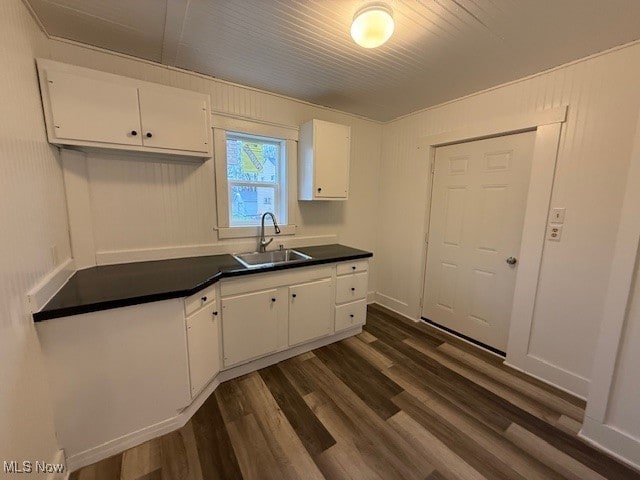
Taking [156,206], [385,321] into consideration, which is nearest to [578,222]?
[385,321]

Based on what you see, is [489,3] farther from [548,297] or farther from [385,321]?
[385,321]

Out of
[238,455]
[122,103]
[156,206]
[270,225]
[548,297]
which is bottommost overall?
[238,455]

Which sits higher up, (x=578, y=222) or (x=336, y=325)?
(x=578, y=222)

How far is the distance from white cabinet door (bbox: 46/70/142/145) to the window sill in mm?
955

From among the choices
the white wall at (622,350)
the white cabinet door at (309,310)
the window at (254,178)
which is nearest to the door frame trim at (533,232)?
the white wall at (622,350)

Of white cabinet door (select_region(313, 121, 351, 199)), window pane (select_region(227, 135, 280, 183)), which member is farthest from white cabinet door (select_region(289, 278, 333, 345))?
window pane (select_region(227, 135, 280, 183))

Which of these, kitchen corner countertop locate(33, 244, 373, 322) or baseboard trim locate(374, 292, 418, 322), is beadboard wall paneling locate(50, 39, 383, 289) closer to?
kitchen corner countertop locate(33, 244, 373, 322)

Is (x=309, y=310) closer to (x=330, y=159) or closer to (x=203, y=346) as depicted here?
(x=203, y=346)

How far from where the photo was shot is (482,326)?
2.62 meters

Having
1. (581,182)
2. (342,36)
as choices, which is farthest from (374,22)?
(581,182)

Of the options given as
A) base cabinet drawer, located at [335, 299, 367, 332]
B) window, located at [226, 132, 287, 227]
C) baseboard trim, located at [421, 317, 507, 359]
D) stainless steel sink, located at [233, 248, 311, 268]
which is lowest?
baseboard trim, located at [421, 317, 507, 359]

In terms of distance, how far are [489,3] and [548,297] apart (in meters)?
2.08

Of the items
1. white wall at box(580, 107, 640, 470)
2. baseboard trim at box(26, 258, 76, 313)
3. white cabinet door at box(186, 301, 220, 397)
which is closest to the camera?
baseboard trim at box(26, 258, 76, 313)

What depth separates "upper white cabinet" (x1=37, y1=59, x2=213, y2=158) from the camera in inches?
59.9
